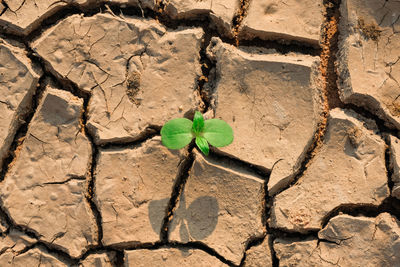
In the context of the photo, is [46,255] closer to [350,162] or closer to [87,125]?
[87,125]

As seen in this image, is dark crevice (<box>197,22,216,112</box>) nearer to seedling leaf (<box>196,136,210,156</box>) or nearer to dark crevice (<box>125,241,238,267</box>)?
seedling leaf (<box>196,136,210,156</box>)

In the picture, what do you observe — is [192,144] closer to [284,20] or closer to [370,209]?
[284,20]

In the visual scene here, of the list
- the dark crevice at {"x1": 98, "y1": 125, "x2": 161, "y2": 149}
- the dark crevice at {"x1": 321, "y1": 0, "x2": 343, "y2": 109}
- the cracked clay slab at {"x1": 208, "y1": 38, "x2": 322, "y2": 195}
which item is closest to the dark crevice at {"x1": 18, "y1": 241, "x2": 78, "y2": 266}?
the dark crevice at {"x1": 98, "y1": 125, "x2": 161, "y2": 149}

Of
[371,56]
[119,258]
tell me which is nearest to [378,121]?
[371,56]

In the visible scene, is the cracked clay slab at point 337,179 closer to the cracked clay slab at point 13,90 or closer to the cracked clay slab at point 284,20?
the cracked clay slab at point 284,20

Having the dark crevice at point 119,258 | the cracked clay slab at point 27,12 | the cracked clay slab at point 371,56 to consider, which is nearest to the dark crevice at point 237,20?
the cracked clay slab at point 371,56

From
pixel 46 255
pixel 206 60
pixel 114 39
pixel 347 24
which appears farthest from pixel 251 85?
pixel 46 255
